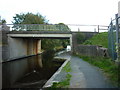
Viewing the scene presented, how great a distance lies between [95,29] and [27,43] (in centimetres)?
1613

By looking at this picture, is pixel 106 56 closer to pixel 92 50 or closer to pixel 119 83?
pixel 92 50

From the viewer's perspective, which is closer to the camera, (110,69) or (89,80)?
(89,80)

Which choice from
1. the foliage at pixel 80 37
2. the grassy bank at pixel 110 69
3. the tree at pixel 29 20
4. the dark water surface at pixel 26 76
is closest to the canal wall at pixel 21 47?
the tree at pixel 29 20

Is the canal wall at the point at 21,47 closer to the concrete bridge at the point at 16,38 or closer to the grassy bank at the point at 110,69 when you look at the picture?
the concrete bridge at the point at 16,38

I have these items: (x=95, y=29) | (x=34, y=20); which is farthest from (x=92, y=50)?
(x=34, y=20)

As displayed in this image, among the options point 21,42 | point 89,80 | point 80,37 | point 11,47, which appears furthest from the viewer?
point 21,42

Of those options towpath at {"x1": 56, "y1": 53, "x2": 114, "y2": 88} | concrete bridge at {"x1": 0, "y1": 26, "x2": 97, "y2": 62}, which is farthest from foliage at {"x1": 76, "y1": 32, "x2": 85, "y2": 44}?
towpath at {"x1": 56, "y1": 53, "x2": 114, "y2": 88}

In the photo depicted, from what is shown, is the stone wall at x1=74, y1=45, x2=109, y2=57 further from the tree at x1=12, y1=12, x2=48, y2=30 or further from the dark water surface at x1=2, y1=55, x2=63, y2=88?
the tree at x1=12, y1=12, x2=48, y2=30

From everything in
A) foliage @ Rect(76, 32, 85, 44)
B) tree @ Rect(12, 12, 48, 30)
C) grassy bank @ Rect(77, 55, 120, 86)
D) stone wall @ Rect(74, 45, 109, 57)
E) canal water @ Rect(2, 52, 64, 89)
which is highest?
tree @ Rect(12, 12, 48, 30)

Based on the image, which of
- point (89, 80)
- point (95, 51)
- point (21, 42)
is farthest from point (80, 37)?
point (89, 80)

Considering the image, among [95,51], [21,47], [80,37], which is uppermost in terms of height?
[80,37]

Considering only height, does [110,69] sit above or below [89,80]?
above

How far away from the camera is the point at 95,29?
26844 mm

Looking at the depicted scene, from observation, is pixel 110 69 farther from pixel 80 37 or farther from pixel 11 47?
pixel 11 47
